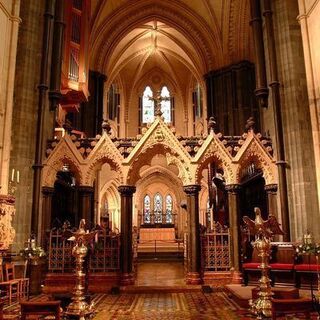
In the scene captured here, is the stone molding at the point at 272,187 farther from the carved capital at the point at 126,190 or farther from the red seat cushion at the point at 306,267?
the carved capital at the point at 126,190

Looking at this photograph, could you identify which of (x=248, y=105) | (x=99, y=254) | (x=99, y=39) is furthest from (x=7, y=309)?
(x=99, y=39)

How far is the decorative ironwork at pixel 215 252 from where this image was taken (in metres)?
11.0

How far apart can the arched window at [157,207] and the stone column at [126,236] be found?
15.4 metres

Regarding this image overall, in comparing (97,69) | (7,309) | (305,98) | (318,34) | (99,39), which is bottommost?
(7,309)

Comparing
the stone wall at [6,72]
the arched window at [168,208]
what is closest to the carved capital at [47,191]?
the stone wall at [6,72]

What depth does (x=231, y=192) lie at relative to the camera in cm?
1146

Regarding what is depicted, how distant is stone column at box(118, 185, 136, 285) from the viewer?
10.7 m

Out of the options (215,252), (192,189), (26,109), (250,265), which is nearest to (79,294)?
(250,265)

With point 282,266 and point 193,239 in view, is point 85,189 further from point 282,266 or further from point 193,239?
point 282,266

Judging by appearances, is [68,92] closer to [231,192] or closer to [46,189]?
[46,189]

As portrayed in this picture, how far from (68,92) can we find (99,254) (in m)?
6.13

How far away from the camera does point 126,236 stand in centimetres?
1109

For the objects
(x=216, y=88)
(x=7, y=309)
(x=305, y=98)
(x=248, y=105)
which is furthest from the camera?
(x=216, y=88)

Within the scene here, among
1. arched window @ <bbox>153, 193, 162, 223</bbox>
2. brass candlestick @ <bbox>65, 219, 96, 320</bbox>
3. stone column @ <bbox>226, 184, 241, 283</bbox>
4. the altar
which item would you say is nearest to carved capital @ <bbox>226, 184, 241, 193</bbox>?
stone column @ <bbox>226, 184, 241, 283</bbox>
